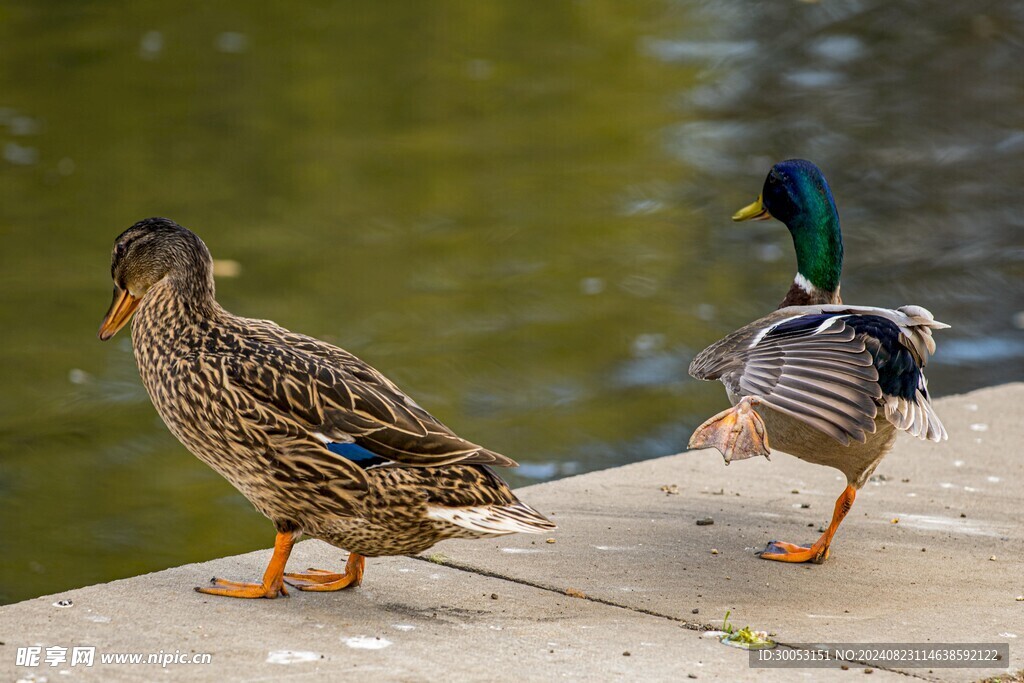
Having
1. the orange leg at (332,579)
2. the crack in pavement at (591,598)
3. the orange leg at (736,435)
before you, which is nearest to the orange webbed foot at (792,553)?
the crack in pavement at (591,598)

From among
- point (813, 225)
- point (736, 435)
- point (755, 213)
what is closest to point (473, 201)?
point (755, 213)

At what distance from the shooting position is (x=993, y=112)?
14406mm

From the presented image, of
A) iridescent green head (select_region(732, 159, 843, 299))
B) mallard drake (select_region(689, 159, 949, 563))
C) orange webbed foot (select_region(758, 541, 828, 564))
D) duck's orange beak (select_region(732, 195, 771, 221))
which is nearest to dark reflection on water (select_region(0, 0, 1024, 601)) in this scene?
duck's orange beak (select_region(732, 195, 771, 221))

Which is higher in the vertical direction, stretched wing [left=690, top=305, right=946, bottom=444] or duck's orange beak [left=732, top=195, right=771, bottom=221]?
duck's orange beak [left=732, top=195, right=771, bottom=221]

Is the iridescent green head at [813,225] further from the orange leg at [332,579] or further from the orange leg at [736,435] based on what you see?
the orange leg at [332,579]

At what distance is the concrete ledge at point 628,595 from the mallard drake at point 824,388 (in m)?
0.28

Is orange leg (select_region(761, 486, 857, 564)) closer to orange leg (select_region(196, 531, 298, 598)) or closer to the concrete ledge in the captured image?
the concrete ledge

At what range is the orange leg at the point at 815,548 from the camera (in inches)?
182

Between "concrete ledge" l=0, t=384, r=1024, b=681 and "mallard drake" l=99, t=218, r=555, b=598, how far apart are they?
22 centimetres

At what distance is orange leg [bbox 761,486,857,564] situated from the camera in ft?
15.2

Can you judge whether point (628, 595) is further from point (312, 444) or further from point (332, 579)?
point (312, 444)

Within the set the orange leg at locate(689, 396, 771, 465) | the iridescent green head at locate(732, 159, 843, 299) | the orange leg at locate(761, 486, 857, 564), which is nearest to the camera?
the orange leg at locate(689, 396, 771, 465)

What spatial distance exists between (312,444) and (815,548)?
1.69 meters

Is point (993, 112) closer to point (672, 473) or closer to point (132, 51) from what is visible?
point (132, 51)
